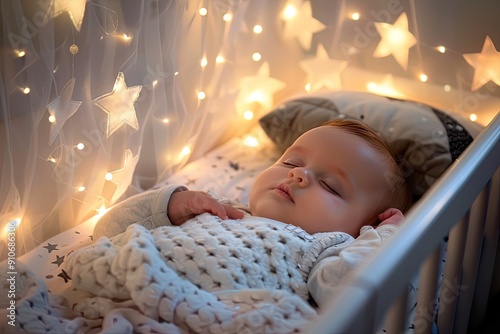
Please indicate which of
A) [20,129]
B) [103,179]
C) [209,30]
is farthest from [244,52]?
[20,129]

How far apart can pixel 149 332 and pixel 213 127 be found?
0.89 metres

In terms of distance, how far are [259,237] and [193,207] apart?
191mm

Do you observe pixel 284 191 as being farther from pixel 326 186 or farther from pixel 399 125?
pixel 399 125

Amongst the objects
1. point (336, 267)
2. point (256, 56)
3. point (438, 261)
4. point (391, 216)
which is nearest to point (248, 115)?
point (256, 56)

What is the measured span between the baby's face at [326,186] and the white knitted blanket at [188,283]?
0.08 metres

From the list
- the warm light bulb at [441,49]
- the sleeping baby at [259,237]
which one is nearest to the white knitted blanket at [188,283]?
the sleeping baby at [259,237]

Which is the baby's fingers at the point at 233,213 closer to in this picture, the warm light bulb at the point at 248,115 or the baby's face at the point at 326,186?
the baby's face at the point at 326,186

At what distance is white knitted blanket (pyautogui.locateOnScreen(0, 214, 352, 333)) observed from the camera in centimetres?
92

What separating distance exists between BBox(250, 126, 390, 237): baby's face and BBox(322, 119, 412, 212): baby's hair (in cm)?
2

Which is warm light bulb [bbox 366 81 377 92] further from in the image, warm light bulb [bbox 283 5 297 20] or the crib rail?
the crib rail

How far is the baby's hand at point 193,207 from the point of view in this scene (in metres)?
1.22

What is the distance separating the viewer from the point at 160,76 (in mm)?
1426

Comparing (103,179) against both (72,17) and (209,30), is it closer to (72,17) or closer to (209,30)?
(72,17)

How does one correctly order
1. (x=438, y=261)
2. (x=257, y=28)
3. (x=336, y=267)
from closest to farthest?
(x=438, y=261), (x=336, y=267), (x=257, y=28)
